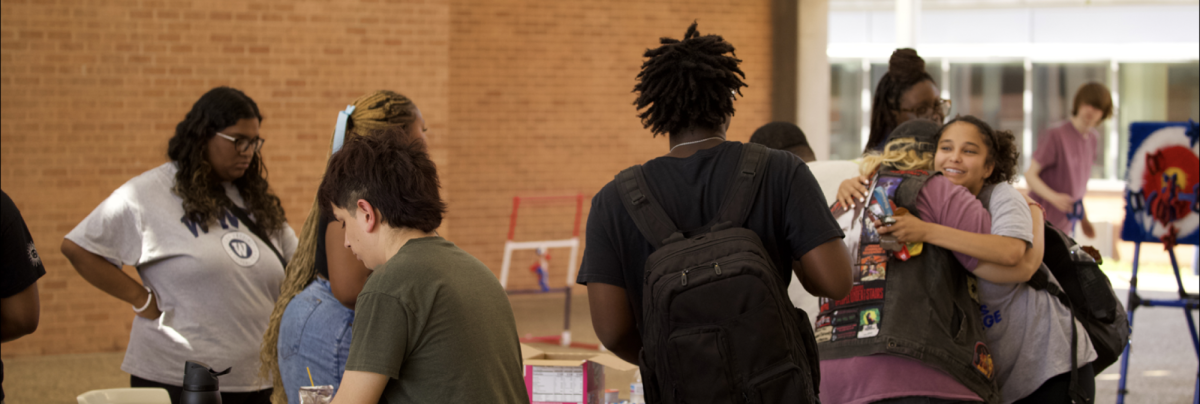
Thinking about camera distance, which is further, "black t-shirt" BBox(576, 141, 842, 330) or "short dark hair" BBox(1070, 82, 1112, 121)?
"short dark hair" BBox(1070, 82, 1112, 121)

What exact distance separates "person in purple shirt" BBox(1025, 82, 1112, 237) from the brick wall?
4.11 m

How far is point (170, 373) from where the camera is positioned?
2881 mm

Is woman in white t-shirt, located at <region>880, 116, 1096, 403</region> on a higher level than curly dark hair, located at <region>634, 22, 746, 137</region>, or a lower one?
lower

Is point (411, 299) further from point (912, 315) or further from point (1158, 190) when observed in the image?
point (1158, 190)

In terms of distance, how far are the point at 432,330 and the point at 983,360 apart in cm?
147

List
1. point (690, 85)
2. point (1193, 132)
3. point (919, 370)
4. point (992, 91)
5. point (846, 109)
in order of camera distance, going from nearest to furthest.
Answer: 1. point (690, 85)
2. point (919, 370)
3. point (1193, 132)
4. point (992, 91)
5. point (846, 109)

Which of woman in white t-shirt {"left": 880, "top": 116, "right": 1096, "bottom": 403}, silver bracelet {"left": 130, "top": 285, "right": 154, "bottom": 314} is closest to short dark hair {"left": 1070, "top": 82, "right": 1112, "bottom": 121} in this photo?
woman in white t-shirt {"left": 880, "top": 116, "right": 1096, "bottom": 403}

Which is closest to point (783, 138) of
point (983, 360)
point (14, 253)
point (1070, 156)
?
point (983, 360)

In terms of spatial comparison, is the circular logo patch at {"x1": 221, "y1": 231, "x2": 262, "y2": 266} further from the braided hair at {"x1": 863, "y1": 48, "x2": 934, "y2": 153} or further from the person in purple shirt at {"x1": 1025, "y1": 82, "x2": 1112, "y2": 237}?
the person in purple shirt at {"x1": 1025, "y1": 82, "x2": 1112, "y2": 237}

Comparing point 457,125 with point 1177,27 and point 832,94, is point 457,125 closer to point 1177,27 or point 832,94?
point 832,94

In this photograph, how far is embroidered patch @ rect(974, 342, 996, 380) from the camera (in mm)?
2250

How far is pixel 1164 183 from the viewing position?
4.76m

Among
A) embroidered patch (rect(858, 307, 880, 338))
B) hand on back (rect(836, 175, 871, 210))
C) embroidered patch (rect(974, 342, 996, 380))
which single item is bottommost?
embroidered patch (rect(974, 342, 996, 380))

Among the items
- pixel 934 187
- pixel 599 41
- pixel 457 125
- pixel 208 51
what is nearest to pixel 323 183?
pixel 934 187
